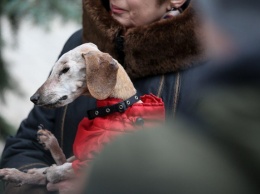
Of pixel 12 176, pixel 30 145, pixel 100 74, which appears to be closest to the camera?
pixel 100 74

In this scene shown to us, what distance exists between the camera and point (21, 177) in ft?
7.51

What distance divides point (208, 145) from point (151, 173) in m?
0.09

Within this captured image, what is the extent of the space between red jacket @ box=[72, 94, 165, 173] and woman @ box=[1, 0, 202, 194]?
243 millimetres

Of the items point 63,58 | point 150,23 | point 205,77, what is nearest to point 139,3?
point 150,23

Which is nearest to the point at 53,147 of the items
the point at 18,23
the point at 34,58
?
the point at 18,23

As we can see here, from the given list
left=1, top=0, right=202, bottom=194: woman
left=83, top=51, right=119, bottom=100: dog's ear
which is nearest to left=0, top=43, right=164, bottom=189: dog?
left=83, top=51, right=119, bottom=100: dog's ear

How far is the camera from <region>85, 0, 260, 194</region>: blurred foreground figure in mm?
989

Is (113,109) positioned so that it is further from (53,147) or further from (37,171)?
(37,171)

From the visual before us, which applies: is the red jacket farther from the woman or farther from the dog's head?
the woman

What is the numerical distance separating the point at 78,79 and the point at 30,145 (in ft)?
2.20

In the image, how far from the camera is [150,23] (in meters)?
2.51

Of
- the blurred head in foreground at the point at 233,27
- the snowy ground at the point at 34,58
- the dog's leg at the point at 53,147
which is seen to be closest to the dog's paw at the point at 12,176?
the dog's leg at the point at 53,147

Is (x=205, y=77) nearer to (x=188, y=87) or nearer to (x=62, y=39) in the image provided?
(x=188, y=87)

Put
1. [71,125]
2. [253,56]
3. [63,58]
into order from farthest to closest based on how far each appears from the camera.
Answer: [71,125] → [63,58] → [253,56]
